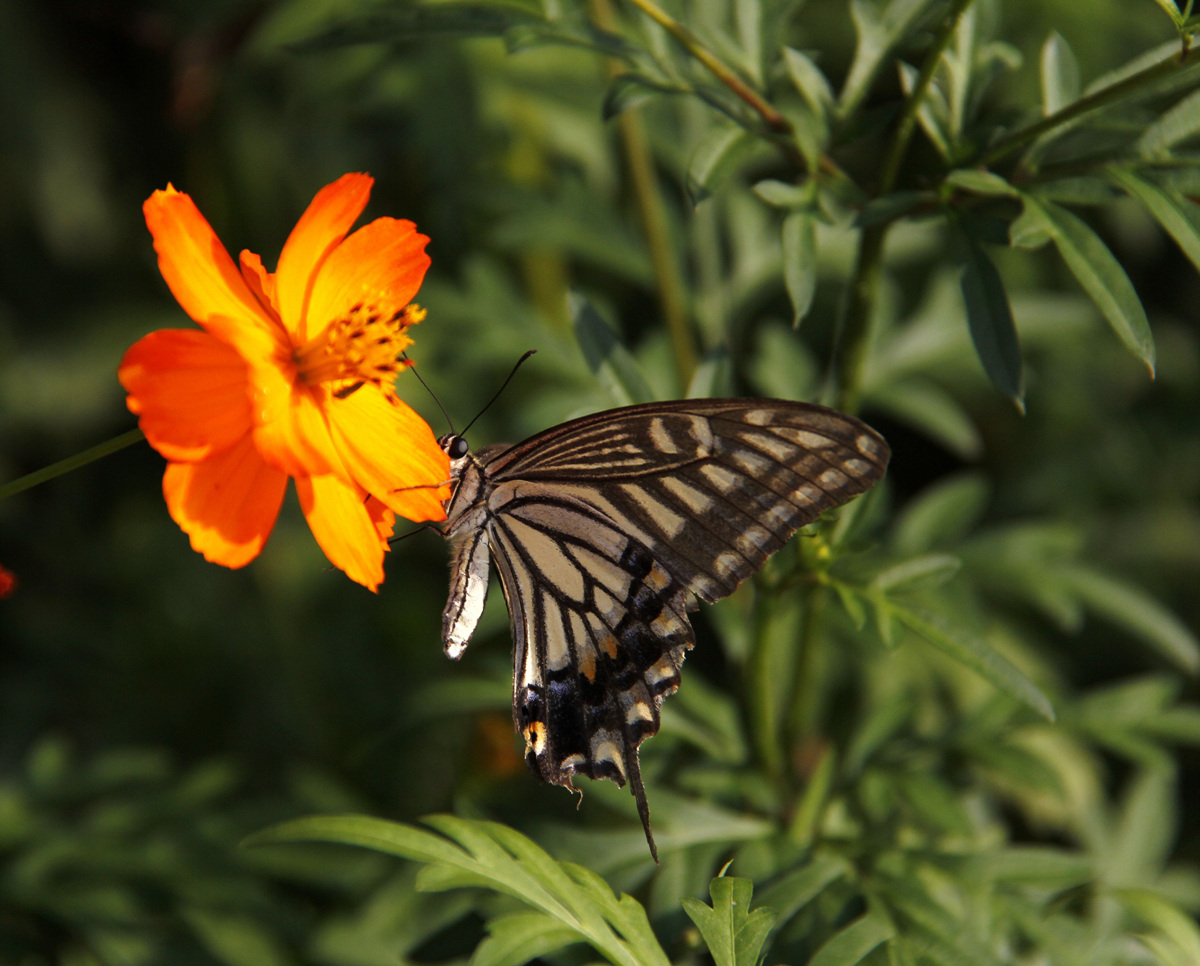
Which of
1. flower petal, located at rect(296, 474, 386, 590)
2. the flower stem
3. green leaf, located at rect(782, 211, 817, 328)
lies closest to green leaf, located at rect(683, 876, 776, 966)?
flower petal, located at rect(296, 474, 386, 590)

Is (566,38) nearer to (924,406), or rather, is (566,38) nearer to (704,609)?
(924,406)

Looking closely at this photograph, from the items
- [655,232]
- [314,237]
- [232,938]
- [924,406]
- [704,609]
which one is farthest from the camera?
[704,609]

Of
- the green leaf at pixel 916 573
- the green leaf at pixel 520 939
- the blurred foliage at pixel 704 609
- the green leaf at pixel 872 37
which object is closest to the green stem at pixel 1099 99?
the blurred foliage at pixel 704 609

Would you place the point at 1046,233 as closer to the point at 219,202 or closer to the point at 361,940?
the point at 361,940

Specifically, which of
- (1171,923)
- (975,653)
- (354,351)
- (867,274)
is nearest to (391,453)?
(354,351)

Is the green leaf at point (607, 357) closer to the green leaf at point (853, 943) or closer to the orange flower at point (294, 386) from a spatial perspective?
the orange flower at point (294, 386)
